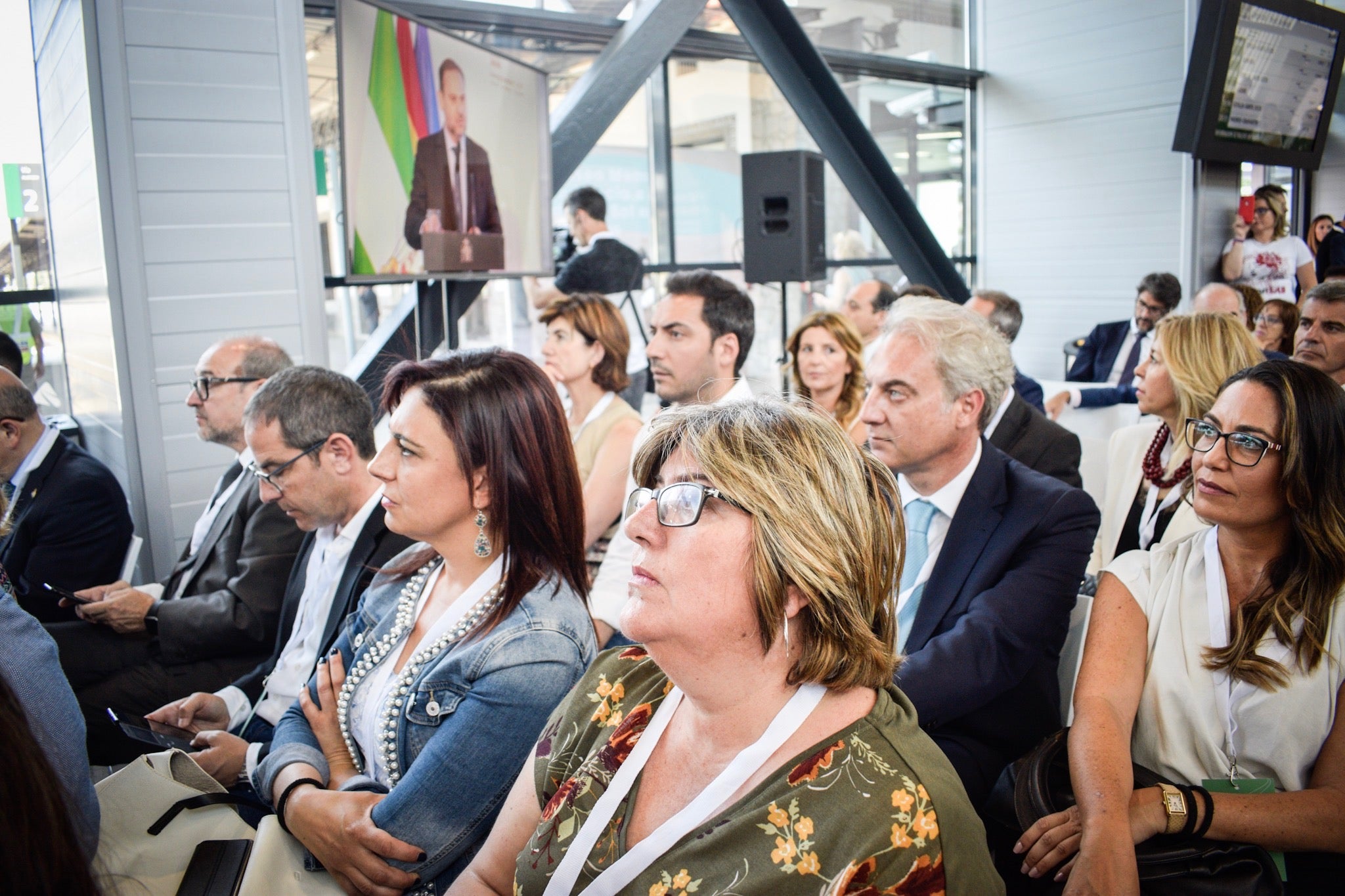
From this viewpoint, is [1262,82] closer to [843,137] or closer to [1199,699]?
[843,137]

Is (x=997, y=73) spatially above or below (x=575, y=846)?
above

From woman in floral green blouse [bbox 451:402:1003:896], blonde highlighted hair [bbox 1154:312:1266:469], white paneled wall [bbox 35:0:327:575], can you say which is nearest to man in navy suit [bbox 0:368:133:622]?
white paneled wall [bbox 35:0:327:575]

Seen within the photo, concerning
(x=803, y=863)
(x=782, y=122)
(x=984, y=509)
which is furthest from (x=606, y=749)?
(x=782, y=122)

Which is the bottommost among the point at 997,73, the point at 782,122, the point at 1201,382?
the point at 1201,382

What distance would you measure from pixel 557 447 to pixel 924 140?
8623 millimetres

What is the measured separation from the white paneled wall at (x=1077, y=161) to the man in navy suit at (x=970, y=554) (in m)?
A: 7.52

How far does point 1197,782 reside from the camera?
66.9 inches

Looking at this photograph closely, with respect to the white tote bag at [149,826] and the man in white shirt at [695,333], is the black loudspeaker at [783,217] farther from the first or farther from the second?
the white tote bag at [149,826]

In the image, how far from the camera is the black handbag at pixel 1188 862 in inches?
57.6

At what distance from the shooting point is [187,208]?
375cm

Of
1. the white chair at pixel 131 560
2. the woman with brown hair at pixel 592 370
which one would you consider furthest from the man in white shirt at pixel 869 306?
the white chair at pixel 131 560

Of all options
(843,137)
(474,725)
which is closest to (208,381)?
(474,725)

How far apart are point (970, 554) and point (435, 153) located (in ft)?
10.3

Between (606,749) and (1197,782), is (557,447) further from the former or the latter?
(1197,782)
